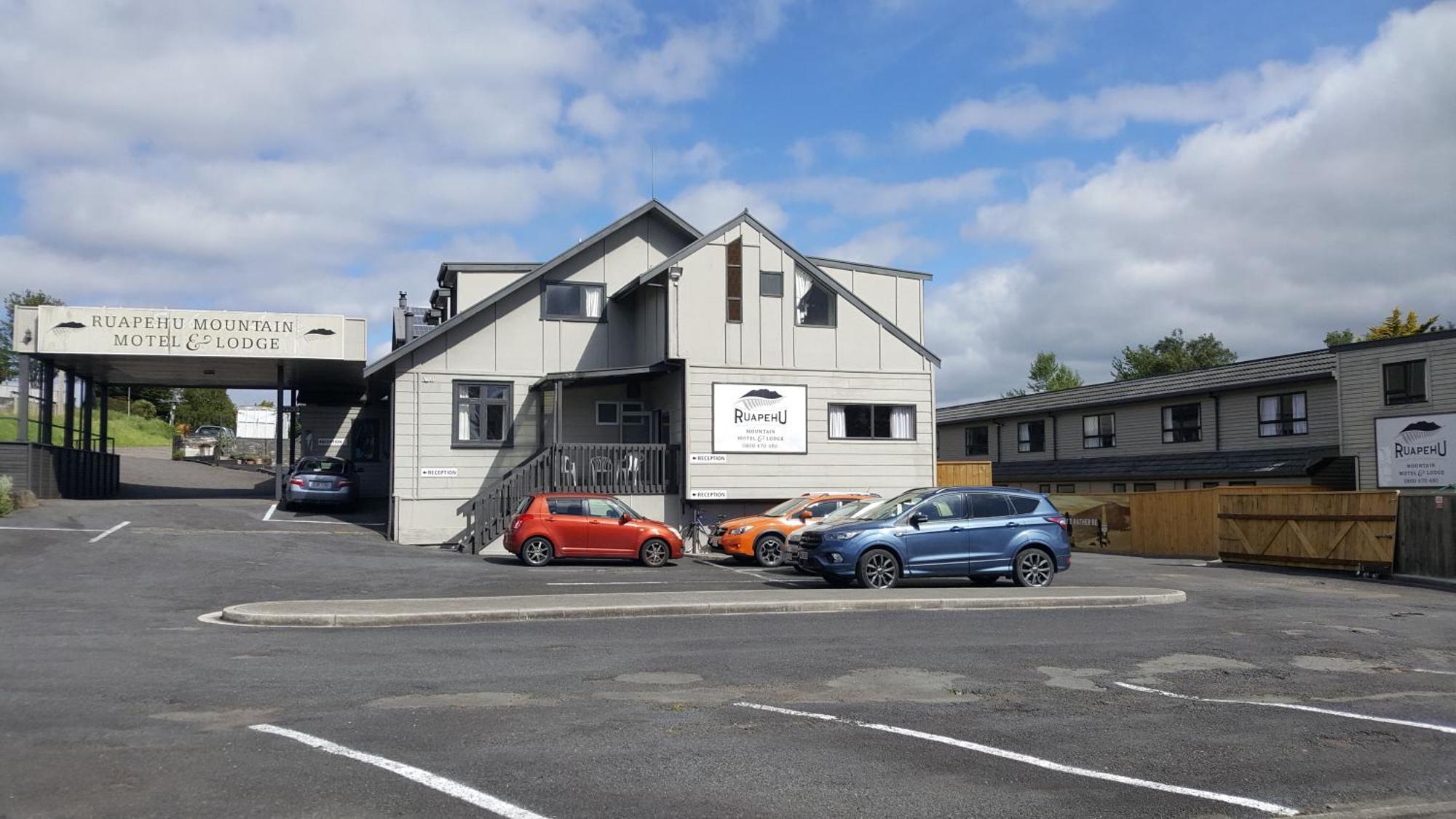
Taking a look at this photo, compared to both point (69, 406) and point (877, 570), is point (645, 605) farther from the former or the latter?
point (69, 406)

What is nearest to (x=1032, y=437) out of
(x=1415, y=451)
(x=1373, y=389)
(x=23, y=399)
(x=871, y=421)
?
(x=1373, y=389)

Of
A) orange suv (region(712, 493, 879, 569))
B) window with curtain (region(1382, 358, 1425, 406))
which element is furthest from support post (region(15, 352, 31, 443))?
window with curtain (region(1382, 358, 1425, 406))

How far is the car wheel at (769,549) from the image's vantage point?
23.2m

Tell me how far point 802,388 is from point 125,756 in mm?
22053

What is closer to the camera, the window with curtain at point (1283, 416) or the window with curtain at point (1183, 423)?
the window with curtain at point (1283, 416)

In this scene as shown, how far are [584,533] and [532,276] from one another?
28.7 ft

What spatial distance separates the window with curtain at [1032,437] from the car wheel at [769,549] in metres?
30.1

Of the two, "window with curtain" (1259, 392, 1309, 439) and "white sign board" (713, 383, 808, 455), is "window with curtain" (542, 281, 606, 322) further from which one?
"window with curtain" (1259, 392, 1309, 439)

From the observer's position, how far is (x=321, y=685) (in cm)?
988

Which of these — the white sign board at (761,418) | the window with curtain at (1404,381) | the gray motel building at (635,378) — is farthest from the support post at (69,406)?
the window with curtain at (1404,381)

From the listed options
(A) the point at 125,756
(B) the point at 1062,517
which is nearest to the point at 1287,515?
(B) the point at 1062,517

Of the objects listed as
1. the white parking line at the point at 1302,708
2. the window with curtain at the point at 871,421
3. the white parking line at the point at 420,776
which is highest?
the window with curtain at the point at 871,421

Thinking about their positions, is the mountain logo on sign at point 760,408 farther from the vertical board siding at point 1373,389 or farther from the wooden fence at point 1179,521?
the vertical board siding at point 1373,389

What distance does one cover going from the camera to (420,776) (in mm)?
6766
